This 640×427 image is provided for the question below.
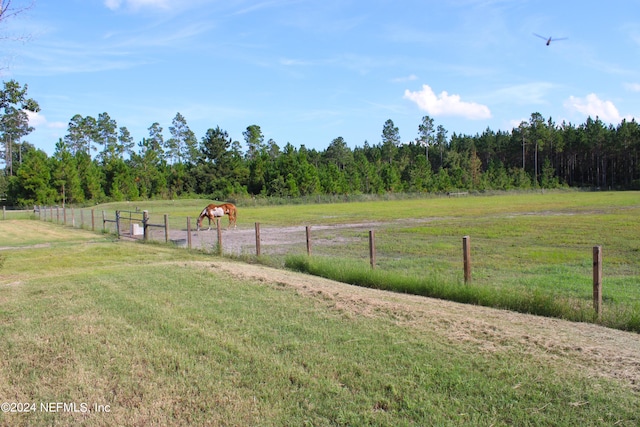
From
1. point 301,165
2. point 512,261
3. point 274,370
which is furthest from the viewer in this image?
point 301,165

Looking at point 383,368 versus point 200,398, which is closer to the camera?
point 200,398

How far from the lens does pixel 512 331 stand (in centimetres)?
597

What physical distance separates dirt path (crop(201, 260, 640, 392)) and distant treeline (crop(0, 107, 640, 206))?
A: 228 ft

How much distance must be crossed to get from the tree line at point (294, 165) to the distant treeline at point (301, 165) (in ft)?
0.66

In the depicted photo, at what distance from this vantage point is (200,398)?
4316 millimetres

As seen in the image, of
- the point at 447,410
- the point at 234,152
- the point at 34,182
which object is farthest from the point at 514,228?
the point at 234,152

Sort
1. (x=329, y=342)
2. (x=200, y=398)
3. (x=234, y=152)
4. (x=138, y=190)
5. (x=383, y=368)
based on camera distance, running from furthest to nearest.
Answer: (x=234, y=152) < (x=138, y=190) < (x=329, y=342) < (x=383, y=368) < (x=200, y=398)

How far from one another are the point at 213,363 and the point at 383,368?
1728 mm

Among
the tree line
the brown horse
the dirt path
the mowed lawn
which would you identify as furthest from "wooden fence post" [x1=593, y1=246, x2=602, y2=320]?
the tree line

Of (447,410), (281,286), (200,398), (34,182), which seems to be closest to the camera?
(447,410)

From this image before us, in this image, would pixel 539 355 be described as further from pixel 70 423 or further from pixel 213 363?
pixel 70 423

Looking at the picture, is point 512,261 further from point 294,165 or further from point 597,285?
point 294,165

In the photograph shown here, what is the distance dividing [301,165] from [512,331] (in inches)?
3136

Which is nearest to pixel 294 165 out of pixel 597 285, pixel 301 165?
pixel 301 165
